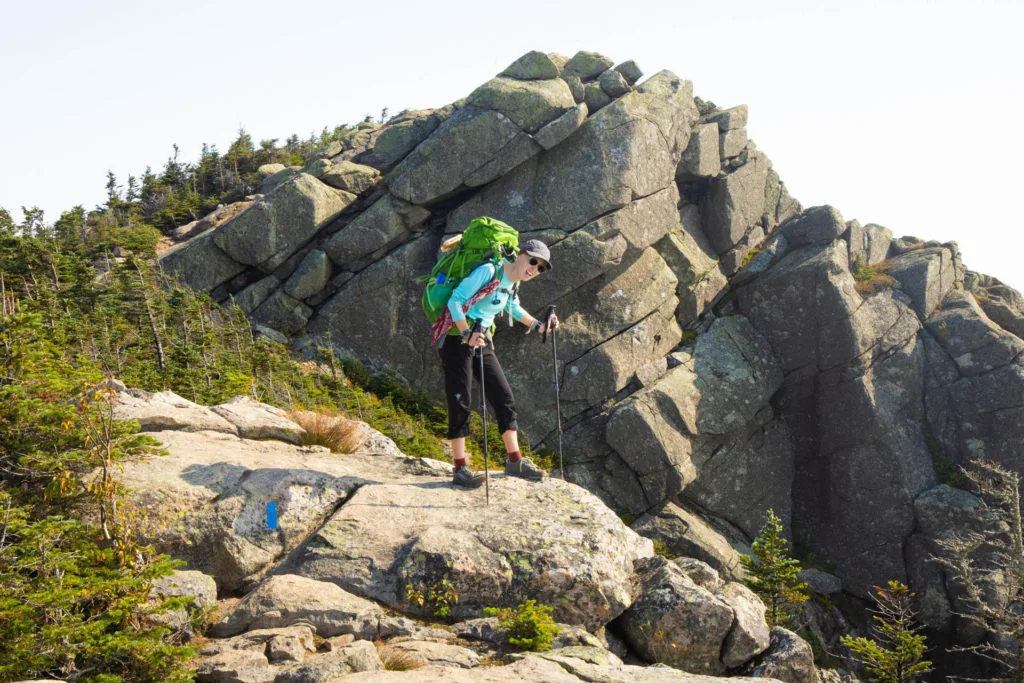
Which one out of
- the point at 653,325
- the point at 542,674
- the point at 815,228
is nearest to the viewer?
the point at 542,674

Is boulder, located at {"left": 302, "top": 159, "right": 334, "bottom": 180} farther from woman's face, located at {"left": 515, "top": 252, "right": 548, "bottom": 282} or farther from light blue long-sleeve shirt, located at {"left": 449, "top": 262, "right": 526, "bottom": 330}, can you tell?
woman's face, located at {"left": 515, "top": 252, "right": 548, "bottom": 282}

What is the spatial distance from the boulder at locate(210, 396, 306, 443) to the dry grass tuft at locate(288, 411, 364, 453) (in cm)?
13

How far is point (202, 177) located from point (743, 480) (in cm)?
2982

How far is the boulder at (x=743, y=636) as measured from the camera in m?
10.0

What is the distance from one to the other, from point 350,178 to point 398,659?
85.9 feet

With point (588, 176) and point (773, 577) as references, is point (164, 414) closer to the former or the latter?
point (773, 577)

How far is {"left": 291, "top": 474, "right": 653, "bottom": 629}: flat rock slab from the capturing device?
8.74 m

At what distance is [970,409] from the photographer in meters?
29.3

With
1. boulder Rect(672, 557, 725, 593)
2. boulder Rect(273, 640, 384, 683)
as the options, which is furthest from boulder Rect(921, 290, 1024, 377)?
boulder Rect(273, 640, 384, 683)

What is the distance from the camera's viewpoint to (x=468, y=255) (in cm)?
1068

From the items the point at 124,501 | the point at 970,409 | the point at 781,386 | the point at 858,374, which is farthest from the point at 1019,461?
the point at 124,501

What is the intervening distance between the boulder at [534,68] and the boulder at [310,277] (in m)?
10.3

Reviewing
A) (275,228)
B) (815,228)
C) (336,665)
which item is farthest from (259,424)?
(815,228)

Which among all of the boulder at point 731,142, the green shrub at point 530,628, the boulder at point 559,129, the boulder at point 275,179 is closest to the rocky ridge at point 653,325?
the boulder at point 559,129
